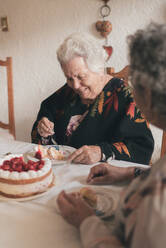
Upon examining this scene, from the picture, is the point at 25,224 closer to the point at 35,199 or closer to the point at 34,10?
the point at 35,199

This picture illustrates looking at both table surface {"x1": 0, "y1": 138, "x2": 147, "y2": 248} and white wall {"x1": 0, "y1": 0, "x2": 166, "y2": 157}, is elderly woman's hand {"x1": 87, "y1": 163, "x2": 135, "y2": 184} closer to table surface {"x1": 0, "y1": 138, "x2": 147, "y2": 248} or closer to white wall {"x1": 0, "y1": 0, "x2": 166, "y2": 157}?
table surface {"x1": 0, "y1": 138, "x2": 147, "y2": 248}

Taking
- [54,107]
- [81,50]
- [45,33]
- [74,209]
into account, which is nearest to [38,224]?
[74,209]

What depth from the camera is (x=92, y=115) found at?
1.42 metres


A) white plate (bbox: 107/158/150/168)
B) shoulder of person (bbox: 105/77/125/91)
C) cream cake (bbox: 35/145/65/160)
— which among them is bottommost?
white plate (bbox: 107/158/150/168)

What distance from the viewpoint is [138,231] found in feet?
1.47

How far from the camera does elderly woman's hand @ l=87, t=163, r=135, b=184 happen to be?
3.02ft

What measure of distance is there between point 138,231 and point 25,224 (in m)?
0.40

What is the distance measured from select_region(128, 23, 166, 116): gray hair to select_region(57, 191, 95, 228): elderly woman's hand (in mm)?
390

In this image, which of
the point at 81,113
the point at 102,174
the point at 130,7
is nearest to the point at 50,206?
the point at 102,174

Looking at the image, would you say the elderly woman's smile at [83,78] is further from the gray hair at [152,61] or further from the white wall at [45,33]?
the white wall at [45,33]

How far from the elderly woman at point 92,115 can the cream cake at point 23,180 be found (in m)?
0.24

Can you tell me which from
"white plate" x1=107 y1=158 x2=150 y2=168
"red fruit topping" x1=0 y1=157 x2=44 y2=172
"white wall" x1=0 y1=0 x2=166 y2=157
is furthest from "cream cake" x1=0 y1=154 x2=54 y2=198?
"white wall" x1=0 y1=0 x2=166 y2=157

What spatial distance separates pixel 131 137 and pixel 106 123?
19cm

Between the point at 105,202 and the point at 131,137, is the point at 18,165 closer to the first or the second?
the point at 105,202
